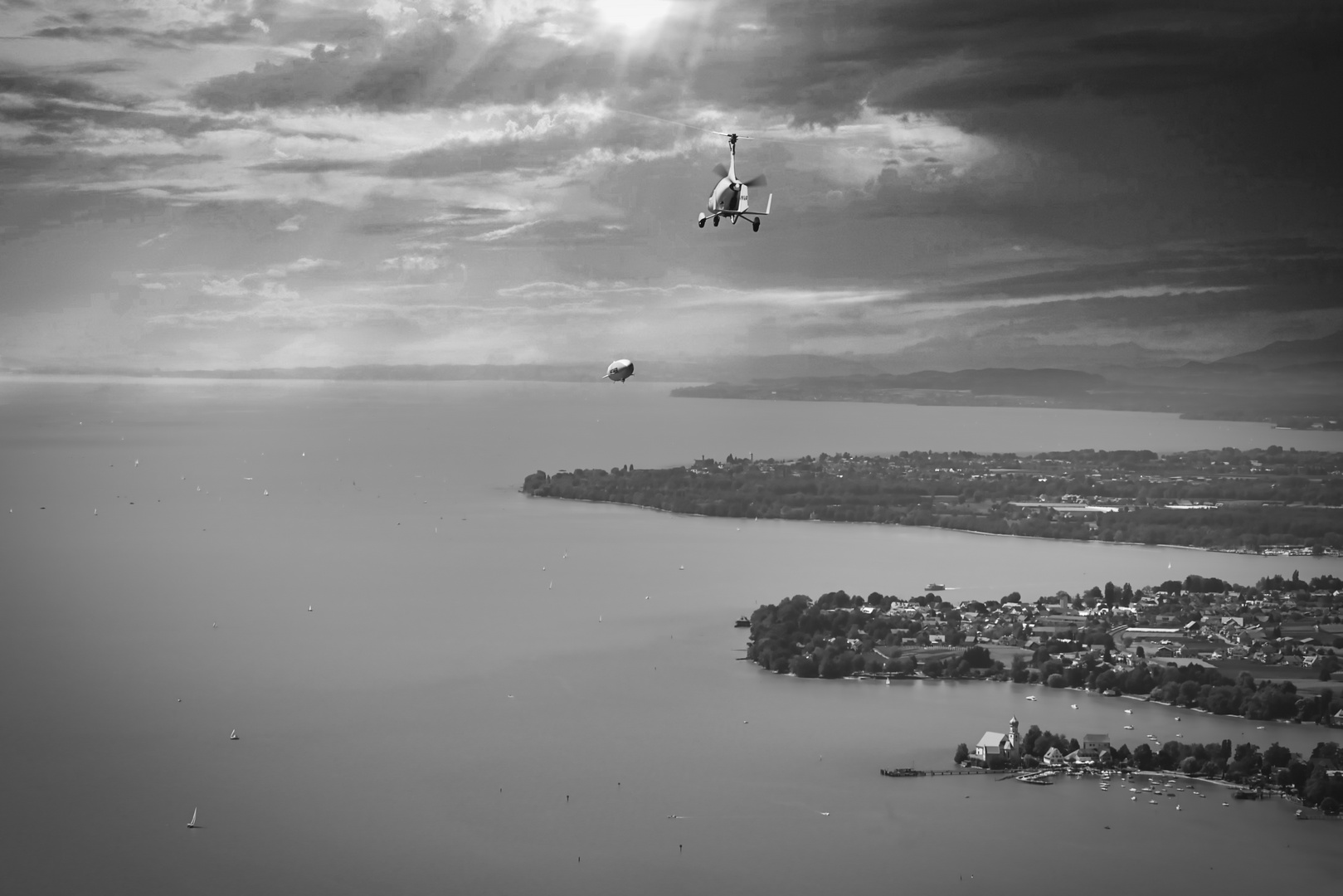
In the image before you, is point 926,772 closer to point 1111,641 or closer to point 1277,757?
point 1277,757

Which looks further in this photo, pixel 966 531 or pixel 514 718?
pixel 966 531

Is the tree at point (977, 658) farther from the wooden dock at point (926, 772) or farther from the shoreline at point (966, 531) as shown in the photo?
the shoreline at point (966, 531)

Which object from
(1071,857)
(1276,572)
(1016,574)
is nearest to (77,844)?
(1071,857)

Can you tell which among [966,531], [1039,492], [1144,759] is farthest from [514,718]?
[1039,492]

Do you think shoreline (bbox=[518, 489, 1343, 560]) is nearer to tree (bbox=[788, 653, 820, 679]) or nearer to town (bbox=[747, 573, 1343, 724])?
town (bbox=[747, 573, 1343, 724])

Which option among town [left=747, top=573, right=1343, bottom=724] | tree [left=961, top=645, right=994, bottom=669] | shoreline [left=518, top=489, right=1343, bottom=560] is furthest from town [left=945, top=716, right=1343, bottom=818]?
shoreline [left=518, top=489, right=1343, bottom=560]

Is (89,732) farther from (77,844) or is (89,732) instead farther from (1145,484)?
(1145,484)

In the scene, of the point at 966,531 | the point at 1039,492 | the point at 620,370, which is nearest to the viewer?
the point at 620,370
